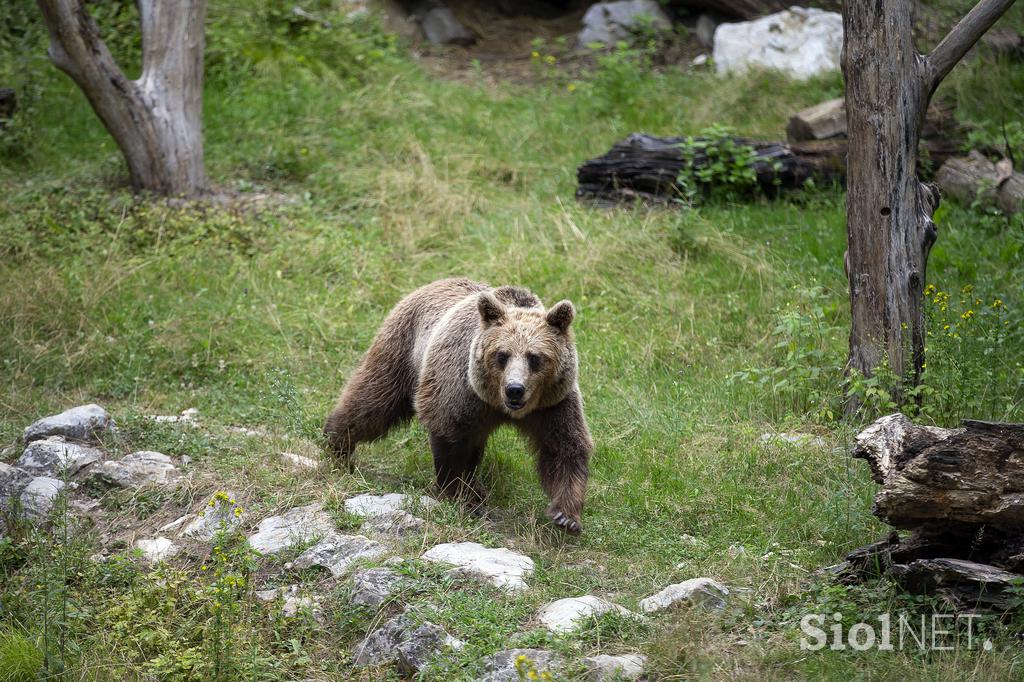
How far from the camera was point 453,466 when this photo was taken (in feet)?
18.9

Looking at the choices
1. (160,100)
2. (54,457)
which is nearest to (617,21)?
(160,100)

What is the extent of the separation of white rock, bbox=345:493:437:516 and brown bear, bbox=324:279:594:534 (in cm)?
20

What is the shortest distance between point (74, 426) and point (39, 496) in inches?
33.5

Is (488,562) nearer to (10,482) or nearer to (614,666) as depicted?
(614,666)

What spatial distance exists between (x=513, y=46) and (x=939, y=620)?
1233cm

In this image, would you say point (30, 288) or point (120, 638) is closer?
point (120, 638)

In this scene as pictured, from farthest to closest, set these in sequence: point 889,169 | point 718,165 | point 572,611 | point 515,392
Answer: point 718,165 → point 889,169 → point 515,392 → point 572,611

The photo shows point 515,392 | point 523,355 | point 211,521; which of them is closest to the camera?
point 515,392

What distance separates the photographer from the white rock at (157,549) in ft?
17.6

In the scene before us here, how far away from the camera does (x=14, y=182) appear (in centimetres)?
1034

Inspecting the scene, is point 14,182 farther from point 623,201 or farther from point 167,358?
point 623,201

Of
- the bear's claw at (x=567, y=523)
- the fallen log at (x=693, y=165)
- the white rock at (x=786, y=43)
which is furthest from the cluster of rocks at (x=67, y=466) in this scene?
the white rock at (x=786, y=43)

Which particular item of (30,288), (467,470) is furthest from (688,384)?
(30,288)

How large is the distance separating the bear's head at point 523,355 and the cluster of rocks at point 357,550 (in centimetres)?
76
